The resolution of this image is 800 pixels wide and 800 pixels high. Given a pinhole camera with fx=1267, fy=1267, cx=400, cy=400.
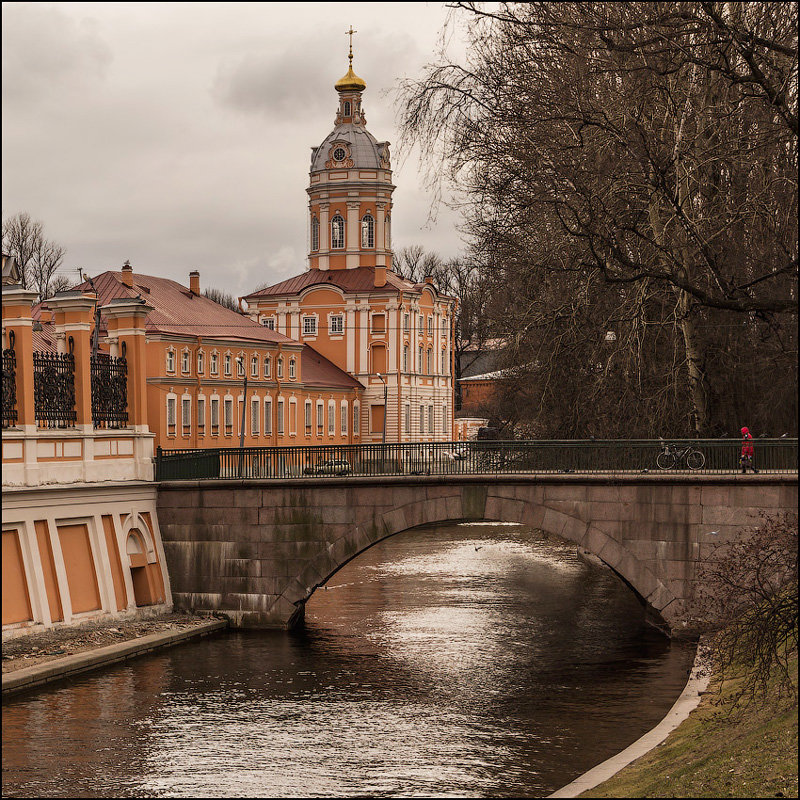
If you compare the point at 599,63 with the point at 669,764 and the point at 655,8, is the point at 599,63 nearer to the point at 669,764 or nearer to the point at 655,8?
the point at 655,8

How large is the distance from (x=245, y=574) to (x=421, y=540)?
23974 mm

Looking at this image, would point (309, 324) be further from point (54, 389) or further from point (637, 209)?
point (637, 209)

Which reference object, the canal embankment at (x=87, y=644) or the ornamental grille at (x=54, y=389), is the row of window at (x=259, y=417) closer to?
the ornamental grille at (x=54, y=389)

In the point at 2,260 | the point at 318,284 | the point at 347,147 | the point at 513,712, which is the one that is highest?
the point at 347,147

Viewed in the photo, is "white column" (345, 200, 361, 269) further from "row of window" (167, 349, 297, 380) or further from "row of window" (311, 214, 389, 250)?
"row of window" (167, 349, 297, 380)

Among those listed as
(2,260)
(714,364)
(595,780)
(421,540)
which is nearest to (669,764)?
(595,780)

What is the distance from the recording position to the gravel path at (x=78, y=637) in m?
24.4

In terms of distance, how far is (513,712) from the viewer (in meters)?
21.8

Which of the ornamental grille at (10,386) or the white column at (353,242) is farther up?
the white column at (353,242)

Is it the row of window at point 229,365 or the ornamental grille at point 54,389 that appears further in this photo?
the row of window at point 229,365

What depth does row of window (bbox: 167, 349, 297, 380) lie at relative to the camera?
60312 millimetres

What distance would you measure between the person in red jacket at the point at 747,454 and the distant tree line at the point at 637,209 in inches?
18.3

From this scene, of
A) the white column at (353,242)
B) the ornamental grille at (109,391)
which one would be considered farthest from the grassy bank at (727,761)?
the white column at (353,242)

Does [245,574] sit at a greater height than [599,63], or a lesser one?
lesser
